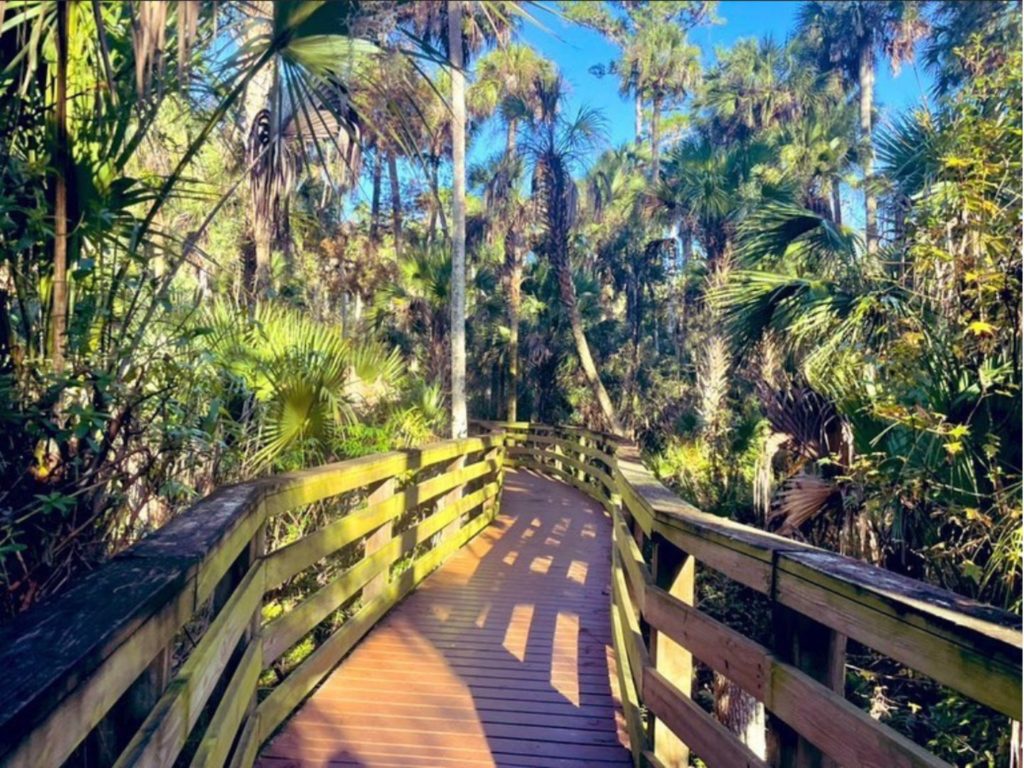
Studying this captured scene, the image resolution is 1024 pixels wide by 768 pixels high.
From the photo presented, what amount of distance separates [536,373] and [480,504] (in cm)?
1470

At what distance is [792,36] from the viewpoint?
28984mm

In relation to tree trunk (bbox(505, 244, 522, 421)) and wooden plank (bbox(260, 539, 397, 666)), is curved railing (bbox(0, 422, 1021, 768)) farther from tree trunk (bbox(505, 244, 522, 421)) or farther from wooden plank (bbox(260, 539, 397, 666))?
tree trunk (bbox(505, 244, 522, 421))

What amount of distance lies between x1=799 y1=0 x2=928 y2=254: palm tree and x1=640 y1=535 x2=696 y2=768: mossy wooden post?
2551cm

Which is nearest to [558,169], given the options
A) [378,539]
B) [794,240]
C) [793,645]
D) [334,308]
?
[334,308]

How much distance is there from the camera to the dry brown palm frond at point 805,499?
612 cm

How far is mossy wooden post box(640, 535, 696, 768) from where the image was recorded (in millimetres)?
2621

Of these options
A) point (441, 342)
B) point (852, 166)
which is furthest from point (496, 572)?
point (852, 166)

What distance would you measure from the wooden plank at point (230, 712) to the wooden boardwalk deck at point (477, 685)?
0.51m

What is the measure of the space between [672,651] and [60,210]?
2.88 metres

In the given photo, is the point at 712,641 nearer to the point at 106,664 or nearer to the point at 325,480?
the point at 106,664

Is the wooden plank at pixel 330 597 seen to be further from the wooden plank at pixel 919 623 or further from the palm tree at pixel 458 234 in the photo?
the palm tree at pixel 458 234

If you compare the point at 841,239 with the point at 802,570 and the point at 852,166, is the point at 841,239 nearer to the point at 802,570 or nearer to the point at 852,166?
the point at 802,570

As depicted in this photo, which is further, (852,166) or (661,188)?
(852,166)

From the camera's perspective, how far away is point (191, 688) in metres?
1.73
